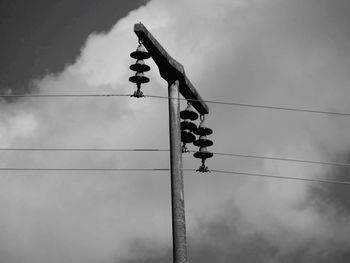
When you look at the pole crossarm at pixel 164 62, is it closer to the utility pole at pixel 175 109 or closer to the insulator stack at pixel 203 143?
the utility pole at pixel 175 109

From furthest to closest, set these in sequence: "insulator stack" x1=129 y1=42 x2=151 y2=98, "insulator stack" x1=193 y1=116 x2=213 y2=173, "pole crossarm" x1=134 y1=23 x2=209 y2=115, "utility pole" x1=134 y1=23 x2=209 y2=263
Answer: "insulator stack" x1=193 y1=116 x2=213 y2=173
"insulator stack" x1=129 y1=42 x2=151 y2=98
"pole crossarm" x1=134 y1=23 x2=209 y2=115
"utility pole" x1=134 y1=23 x2=209 y2=263

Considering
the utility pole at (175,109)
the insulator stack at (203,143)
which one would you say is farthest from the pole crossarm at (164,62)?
the insulator stack at (203,143)

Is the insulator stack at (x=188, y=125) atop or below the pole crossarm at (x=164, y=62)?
below

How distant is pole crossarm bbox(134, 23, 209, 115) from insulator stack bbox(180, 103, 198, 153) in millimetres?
336

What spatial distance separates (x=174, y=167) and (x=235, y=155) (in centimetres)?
336

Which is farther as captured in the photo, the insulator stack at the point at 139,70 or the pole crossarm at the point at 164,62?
the insulator stack at the point at 139,70

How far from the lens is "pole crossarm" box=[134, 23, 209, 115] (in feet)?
22.9

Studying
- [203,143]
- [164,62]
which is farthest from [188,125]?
[164,62]

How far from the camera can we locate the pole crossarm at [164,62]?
275 inches

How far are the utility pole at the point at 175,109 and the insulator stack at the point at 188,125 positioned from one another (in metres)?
0.22

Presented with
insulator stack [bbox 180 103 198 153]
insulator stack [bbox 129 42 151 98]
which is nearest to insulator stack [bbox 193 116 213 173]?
insulator stack [bbox 180 103 198 153]

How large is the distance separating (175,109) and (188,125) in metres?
1.10

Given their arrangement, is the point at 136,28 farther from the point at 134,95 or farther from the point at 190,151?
the point at 190,151

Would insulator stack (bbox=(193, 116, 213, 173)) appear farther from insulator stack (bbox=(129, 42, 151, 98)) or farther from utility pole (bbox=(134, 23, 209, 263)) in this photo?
insulator stack (bbox=(129, 42, 151, 98))
